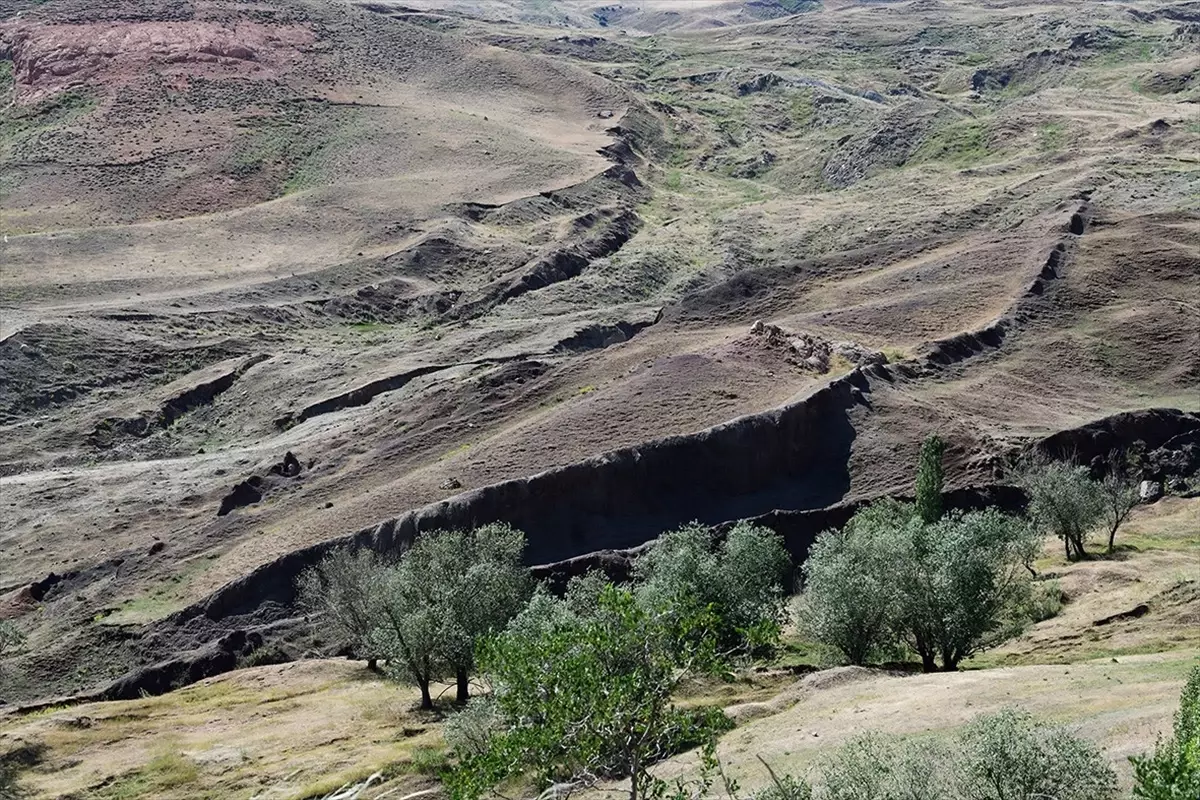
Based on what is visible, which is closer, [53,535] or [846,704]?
[846,704]

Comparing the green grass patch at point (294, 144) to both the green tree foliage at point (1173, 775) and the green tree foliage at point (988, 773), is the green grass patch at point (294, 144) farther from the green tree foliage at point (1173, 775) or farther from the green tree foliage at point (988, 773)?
the green tree foliage at point (1173, 775)

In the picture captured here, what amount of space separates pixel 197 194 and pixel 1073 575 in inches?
3401

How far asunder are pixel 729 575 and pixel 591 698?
21523 mm

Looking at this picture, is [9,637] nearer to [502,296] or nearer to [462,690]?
[462,690]

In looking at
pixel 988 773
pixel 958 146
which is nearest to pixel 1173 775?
pixel 988 773

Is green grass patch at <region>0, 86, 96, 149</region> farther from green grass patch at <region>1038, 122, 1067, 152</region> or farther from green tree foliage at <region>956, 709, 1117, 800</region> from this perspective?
green tree foliage at <region>956, 709, 1117, 800</region>

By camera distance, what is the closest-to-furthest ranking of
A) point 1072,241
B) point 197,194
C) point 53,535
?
point 53,535
point 1072,241
point 197,194

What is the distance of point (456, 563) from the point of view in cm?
4106

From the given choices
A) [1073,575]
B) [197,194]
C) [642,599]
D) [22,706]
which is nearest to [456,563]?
[642,599]

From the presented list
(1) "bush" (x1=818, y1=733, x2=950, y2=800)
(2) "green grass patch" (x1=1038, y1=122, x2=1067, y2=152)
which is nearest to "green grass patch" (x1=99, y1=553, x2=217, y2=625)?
(1) "bush" (x1=818, y1=733, x2=950, y2=800)

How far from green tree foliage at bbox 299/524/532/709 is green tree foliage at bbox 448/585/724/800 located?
16.8m

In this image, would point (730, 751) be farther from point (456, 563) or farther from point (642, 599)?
point (456, 563)

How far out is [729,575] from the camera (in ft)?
125

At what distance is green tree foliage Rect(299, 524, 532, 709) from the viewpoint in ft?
118
